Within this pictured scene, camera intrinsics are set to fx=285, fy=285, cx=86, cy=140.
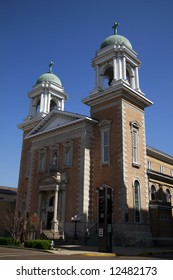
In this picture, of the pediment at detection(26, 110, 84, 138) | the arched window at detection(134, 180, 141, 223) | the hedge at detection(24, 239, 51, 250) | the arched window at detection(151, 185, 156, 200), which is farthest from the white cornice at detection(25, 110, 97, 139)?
the hedge at detection(24, 239, 51, 250)

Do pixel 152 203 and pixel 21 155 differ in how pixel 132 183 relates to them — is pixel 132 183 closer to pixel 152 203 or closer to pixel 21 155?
pixel 152 203

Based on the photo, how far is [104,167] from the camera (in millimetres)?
30297

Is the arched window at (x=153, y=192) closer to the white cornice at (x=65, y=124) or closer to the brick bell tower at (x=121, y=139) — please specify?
the brick bell tower at (x=121, y=139)

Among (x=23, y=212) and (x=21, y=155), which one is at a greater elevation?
(x=21, y=155)

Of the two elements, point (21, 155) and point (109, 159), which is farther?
point (21, 155)

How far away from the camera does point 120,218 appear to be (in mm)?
26984

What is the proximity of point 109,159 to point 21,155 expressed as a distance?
1846cm

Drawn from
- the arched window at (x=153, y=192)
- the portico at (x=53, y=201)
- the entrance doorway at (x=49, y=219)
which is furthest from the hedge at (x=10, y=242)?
the arched window at (x=153, y=192)

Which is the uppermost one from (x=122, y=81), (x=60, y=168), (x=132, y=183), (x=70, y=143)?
(x=122, y=81)

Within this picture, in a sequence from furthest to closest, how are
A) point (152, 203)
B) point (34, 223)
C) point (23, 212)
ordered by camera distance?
point (23, 212)
point (152, 203)
point (34, 223)

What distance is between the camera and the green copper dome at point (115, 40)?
3562 centimetres

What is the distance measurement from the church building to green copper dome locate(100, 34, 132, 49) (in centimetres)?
4

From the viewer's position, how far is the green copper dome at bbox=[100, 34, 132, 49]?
1403 inches

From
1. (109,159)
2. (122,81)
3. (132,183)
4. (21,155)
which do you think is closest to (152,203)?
(132,183)
